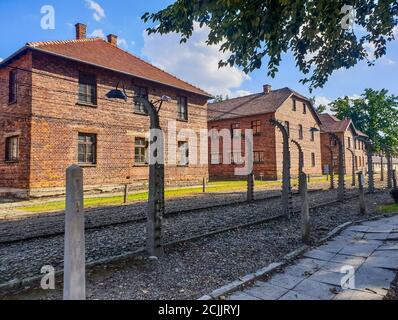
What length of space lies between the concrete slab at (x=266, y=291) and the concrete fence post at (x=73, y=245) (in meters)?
2.30

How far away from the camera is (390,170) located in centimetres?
2073

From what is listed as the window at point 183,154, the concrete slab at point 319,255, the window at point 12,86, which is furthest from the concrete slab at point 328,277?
the window at point 12,86

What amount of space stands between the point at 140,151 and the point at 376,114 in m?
48.0

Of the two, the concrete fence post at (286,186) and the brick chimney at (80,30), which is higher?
the brick chimney at (80,30)

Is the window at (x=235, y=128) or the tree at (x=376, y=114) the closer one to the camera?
the window at (x=235, y=128)

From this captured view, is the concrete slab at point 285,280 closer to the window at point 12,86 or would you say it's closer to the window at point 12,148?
the window at point 12,148

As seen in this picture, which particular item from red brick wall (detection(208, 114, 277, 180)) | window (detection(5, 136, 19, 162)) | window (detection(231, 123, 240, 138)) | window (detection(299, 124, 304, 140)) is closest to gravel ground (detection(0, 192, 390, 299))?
window (detection(5, 136, 19, 162))

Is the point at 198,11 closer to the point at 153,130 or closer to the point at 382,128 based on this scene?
the point at 153,130

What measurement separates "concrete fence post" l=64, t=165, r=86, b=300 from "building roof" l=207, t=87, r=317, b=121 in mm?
28094

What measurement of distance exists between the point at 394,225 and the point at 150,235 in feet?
23.5

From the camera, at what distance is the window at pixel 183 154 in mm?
22406

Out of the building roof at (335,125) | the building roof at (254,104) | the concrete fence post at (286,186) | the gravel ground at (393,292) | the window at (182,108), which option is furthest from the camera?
the building roof at (335,125)

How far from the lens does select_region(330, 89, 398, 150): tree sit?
160 feet

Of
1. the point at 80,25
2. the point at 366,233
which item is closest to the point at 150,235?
the point at 366,233
